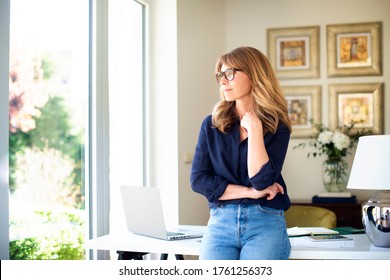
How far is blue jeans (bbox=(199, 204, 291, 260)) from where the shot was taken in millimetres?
2143

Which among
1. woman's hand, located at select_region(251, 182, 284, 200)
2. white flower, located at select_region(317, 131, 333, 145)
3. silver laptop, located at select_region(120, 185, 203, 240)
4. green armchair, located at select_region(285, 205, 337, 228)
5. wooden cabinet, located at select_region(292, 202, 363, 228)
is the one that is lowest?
wooden cabinet, located at select_region(292, 202, 363, 228)

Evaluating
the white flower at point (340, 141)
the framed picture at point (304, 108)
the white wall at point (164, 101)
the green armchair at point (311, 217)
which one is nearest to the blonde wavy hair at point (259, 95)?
the green armchair at point (311, 217)

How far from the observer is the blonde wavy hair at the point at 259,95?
233 centimetres

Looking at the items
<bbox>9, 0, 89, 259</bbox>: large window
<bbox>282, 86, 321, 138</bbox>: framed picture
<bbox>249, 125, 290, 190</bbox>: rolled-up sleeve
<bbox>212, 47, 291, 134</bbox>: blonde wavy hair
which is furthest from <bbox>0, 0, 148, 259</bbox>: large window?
<bbox>282, 86, 321, 138</bbox>: framed picture

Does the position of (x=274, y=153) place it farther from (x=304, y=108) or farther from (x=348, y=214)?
(x=304, y=108)

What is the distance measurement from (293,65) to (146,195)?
2727 mm

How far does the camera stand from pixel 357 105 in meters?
5.24

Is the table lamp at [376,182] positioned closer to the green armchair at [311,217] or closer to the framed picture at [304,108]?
the green armchair at [311,217]

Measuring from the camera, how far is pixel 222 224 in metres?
2.20

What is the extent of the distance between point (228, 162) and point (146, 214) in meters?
0.84

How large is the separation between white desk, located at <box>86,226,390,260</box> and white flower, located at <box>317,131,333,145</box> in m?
2.07

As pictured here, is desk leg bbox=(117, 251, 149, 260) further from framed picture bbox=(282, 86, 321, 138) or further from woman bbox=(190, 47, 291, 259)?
framed picture bbox=(282, 86, 321, 138)

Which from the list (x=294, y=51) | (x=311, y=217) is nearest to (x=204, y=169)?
(x=311, y=217)

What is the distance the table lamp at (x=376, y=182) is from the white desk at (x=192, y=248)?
0.22ft
